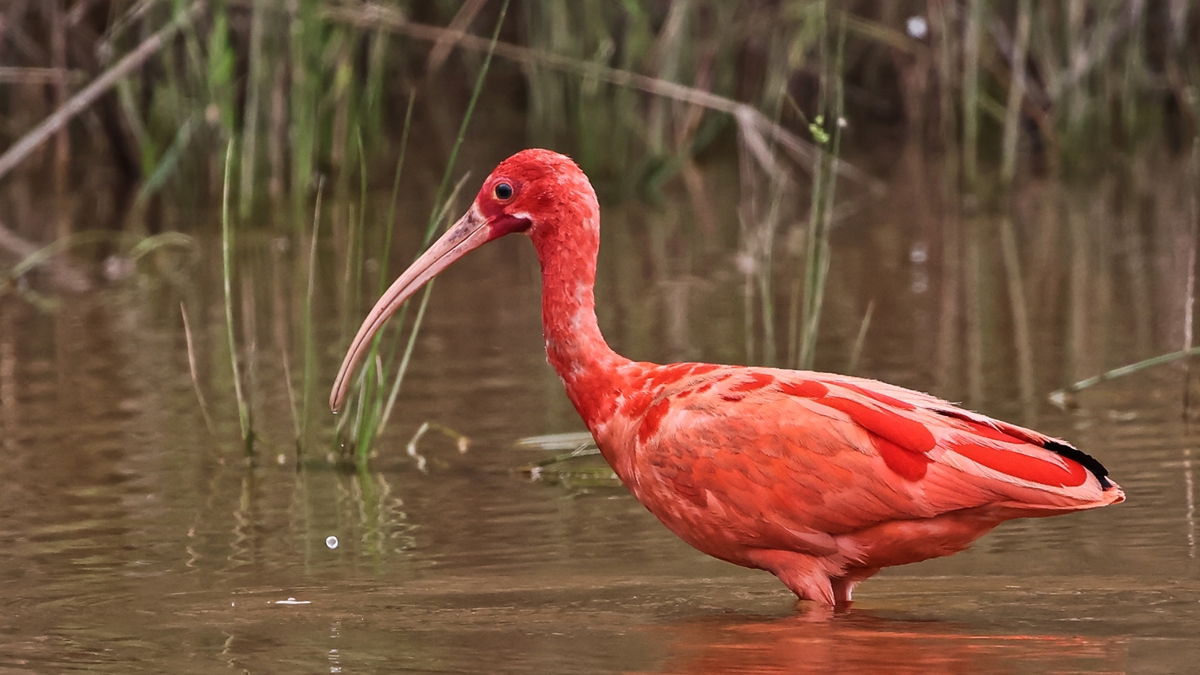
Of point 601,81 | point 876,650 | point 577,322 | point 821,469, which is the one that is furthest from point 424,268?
point 601,81

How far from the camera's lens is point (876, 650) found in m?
4.68

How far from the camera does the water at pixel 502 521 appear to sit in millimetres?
4754

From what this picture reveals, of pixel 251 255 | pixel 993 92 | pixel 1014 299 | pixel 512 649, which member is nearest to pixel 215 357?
pixel 251 255

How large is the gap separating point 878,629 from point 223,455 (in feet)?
9.71

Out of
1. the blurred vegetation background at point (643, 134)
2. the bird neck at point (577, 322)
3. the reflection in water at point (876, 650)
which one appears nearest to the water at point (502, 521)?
the reflection in water at point (876, 650)

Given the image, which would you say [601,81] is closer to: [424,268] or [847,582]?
[424,268]

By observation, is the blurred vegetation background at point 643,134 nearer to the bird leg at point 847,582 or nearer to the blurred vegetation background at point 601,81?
the blurred vegetation background at point 601,81

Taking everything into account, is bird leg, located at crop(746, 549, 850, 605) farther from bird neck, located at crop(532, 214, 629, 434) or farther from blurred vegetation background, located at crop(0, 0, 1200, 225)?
blurred vegetation background, located at crop(0, 0, 1200, 225)

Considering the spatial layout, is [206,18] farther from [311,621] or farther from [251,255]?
[311,621]

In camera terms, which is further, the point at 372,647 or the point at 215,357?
the point at 215,357

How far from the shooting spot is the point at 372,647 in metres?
4.78

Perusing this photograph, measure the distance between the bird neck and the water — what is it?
48 cm

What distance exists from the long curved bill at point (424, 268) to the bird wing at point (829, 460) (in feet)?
2.74

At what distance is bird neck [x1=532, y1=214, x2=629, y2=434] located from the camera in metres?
5.52
